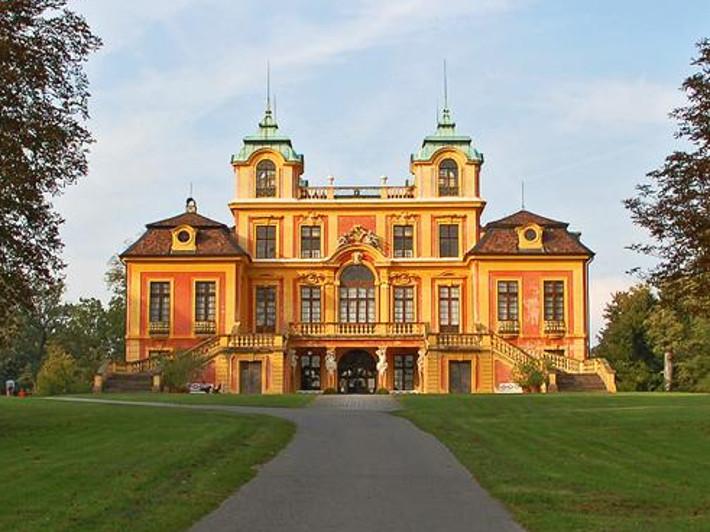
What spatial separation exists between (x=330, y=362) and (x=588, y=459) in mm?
38831

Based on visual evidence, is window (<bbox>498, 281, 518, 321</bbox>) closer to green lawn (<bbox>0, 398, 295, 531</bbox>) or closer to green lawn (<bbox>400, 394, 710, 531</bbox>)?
green lawn (<bbox>400, 394, 710, 531</bbox>)

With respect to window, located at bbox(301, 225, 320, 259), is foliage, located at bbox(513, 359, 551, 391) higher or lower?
lower

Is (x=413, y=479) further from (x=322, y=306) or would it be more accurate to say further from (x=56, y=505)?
(x=322, y=306)

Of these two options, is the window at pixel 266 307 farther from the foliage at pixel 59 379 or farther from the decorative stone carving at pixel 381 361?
the foliage at pixel 59 379

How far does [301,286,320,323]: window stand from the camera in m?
60.8

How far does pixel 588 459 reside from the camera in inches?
729

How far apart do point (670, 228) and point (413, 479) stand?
35.6 feet

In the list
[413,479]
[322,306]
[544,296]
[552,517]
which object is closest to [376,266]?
[322,306]

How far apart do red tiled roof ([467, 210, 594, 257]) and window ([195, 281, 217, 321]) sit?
1317 cm

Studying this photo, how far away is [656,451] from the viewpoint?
65.6 feet

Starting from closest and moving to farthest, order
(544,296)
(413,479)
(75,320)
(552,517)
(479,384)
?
(552,517)
(413,479)
(479,384)
(544,296)
(75,320)

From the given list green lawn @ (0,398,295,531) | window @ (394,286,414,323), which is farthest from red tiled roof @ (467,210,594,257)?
green lawn @ (0,398,295,531)

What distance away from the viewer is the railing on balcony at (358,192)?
6181cm

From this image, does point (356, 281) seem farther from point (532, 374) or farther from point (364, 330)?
point (532, 374)
